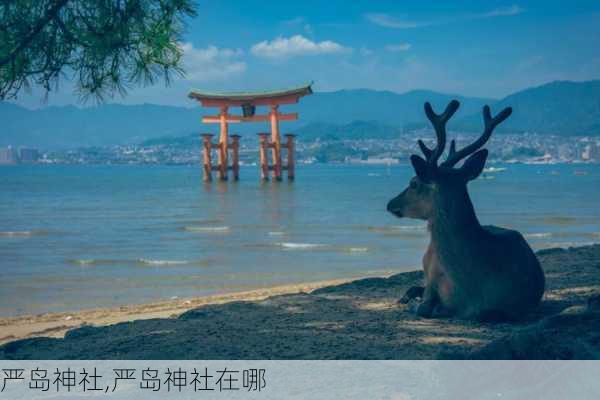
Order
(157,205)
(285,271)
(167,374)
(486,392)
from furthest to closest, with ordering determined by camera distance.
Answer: (157,205) < (285,271) < (167,374) < (486,392)

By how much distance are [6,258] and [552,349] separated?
1227 cm

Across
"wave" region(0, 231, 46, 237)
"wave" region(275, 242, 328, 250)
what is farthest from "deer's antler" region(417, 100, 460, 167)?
"wave" region(0, 231, 46, 237)

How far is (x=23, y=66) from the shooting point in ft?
17.3

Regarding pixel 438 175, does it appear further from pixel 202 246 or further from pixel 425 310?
pixel 202 246

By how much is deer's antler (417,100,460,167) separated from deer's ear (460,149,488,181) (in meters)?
0.19

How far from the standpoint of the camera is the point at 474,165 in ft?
15.3

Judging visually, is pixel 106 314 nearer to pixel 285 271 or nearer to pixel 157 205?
pixel 285 271

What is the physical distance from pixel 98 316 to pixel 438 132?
4.14 meters

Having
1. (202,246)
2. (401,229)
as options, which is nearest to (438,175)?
(202,246)

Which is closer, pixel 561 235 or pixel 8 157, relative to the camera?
pixel 561 235

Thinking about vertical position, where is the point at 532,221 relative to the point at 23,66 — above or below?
below

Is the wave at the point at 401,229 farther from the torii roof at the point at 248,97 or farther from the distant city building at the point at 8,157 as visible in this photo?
the distant city building at the point at 8,157

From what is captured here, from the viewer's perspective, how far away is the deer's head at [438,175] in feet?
15.4

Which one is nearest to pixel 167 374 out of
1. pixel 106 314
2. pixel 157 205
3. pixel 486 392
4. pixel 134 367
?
pixel 134 367
